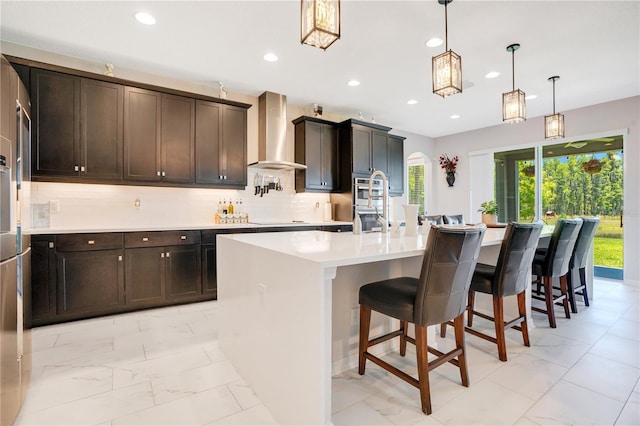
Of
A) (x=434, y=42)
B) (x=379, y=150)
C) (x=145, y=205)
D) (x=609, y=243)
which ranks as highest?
(x=434, y=42)

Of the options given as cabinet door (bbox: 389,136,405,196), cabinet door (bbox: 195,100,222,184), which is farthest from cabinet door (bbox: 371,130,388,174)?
cabinet door (bbox: 195,100,222,184)

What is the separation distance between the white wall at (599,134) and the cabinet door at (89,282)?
626 centimetres

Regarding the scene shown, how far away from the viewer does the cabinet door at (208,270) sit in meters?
3.79

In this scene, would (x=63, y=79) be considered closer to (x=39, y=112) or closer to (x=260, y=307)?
(x=39, y=112)

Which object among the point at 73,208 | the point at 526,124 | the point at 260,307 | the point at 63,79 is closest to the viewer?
the point at 260,307

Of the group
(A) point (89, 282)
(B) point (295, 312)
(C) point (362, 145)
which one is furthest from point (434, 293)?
(C) point (362, 145)

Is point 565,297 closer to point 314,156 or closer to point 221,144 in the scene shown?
→ point 314,156

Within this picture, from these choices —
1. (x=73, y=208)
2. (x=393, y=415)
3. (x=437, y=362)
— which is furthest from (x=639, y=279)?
(x=73, y=208)

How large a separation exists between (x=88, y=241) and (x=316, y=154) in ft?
10.3

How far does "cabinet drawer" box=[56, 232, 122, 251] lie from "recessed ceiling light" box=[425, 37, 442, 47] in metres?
3.62

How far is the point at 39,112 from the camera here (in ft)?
10.3

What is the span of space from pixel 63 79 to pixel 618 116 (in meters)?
7.20

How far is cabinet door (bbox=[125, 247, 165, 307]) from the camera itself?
3.37 meters

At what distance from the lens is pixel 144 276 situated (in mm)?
3441
